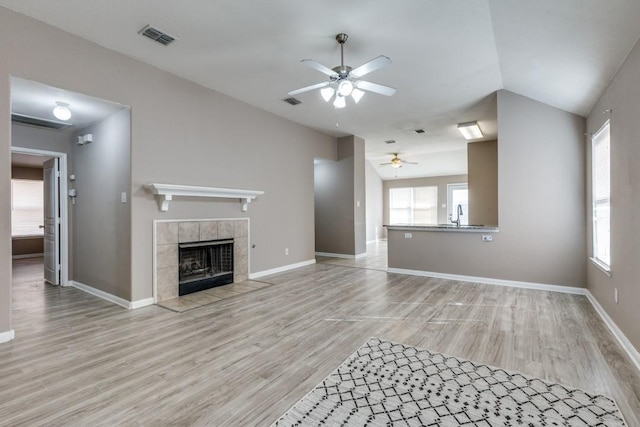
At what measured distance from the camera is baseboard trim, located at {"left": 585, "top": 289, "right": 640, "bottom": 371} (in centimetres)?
251

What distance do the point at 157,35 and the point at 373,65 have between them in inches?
93.4

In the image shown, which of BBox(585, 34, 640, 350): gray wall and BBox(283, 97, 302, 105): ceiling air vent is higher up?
BBox(283, 97, 302, 105): ceiling air vent

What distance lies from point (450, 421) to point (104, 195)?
486 centimetres

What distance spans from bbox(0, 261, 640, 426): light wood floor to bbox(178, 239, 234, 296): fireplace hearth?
0.70 m

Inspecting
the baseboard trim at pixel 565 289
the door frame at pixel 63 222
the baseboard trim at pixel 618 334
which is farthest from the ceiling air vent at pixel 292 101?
the baseboard trim at pixel 618 334

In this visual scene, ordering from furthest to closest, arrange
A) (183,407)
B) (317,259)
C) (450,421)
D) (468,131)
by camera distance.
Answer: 1. (317,259)
2. (468,131)
3. (183,407)
4. (450,421)

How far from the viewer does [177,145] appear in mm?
4477

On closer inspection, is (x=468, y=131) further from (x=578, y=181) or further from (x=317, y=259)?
(x=317, y=259)

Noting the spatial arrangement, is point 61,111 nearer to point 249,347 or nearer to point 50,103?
point 50,103

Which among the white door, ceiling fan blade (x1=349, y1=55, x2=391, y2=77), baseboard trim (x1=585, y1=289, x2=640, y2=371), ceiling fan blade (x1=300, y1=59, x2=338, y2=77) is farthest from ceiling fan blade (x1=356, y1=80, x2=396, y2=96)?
the white door

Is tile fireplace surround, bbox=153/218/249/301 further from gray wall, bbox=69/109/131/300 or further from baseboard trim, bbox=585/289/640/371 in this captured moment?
baseboard trim, bbox=585/289/640/371

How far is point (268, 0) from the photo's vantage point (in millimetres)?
2859

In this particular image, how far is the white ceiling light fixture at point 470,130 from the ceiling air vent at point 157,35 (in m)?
5.73

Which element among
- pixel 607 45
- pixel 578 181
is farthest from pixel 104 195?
pixel 578 181
